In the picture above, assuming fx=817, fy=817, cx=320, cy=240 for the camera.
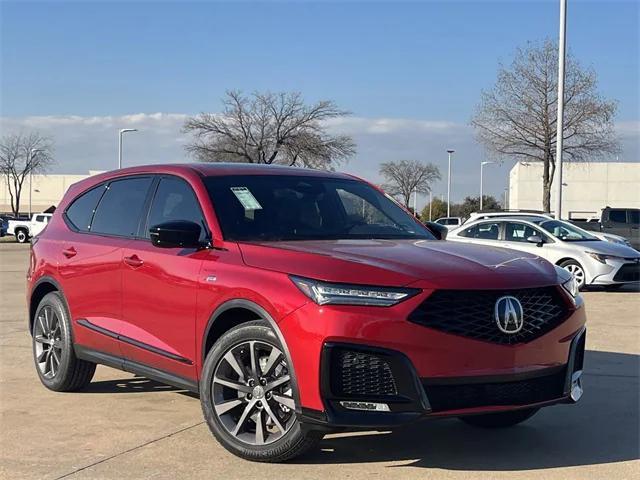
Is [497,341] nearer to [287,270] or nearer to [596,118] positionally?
[287,270]

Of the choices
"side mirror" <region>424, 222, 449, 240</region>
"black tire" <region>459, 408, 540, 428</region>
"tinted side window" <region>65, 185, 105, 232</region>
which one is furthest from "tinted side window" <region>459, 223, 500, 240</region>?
"black tire" <region>459, 408, 540, 428</region>

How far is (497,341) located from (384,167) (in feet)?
204

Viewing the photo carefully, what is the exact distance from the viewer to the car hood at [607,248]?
15422 mm

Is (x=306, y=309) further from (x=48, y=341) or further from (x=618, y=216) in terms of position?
(x=618, y=216)

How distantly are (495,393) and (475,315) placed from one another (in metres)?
0.43

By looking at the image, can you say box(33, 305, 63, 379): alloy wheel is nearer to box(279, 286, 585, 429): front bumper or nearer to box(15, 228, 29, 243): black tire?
box(279, 286, 585, 429): front bumper

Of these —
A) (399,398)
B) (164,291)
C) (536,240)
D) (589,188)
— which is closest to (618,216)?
(536,240)

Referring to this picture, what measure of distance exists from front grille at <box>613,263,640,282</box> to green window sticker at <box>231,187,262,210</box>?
11.5 m

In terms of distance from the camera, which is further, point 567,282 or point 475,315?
point 567,282

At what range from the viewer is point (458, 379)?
13.6 feet

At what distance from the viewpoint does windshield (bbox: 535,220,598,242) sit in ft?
52.4

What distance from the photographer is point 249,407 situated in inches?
181

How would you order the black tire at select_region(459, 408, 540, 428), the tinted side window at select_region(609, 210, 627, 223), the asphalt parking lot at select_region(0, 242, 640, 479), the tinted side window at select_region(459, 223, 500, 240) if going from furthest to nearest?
1. the tinted side window at select_region(609, 210, 627, 223)
2. the tinted side window at select_region(459, 223, 500, 240)
3. the black tire at select_region(459, 408, 540, 428)
4. the asphalt parking lot at select_region(0, 242, 640, 479)

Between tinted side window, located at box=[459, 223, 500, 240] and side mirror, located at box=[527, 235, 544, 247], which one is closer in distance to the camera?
side mirror, located at box=[527, 235, 544, 247]
